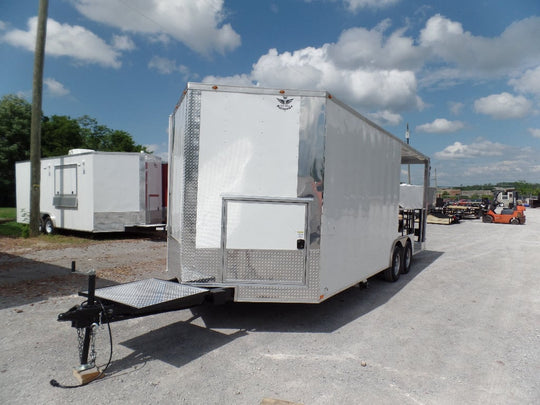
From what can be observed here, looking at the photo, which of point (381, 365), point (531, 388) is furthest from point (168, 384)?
point (531, 388)

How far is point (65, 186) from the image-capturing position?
13.4 metres

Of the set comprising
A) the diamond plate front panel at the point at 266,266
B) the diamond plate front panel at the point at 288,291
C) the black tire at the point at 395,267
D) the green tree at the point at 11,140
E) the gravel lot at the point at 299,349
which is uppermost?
the green tree at the point at 11,140

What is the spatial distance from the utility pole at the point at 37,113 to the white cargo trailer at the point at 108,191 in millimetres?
686

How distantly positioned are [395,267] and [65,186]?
37.4 ft

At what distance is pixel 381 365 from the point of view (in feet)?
13.4

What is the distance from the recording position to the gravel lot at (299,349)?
3465 millimetres

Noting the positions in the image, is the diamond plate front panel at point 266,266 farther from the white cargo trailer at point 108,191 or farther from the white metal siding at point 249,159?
the white cargo trailer at point 108,191

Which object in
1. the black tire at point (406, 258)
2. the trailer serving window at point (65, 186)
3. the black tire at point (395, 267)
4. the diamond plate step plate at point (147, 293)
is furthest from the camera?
the trailer serving window at point (65, 186)

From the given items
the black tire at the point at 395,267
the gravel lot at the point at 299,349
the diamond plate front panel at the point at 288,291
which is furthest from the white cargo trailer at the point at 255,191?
the black tire at the point at 395,267

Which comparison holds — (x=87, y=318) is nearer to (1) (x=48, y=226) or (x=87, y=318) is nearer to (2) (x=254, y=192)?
(2) (x=254, y=192)

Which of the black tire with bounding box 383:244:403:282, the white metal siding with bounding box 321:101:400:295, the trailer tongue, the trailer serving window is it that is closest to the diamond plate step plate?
the trailer tongue

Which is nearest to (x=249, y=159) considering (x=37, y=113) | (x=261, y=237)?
(x=261, y=237)

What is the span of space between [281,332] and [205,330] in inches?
39.0

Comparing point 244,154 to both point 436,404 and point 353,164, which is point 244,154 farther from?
point 436,404
